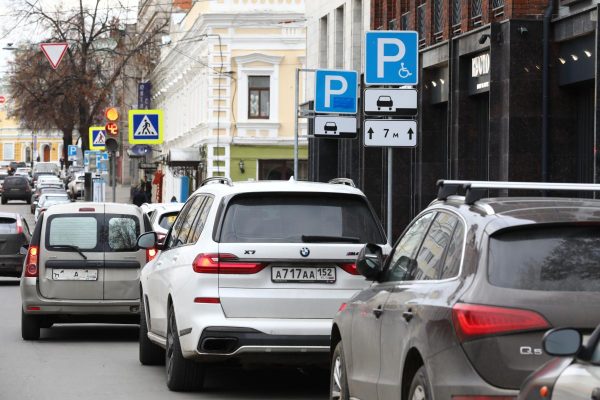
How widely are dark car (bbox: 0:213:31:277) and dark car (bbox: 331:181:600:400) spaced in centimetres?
2251

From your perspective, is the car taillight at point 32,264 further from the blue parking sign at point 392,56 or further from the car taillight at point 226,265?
the car taillight at point 226,265

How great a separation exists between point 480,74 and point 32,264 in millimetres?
12212

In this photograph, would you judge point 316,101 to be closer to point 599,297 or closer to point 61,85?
point 599,297

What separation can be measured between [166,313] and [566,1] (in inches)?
507

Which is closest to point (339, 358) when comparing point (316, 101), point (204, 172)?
point (316, 101)

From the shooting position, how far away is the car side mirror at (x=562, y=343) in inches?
212

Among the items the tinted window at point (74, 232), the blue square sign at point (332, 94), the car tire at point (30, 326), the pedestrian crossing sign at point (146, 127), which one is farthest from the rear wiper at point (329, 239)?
the pedestrian crossing sign at point (146, 127)

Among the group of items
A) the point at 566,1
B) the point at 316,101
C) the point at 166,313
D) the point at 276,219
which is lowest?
the point at 166,313

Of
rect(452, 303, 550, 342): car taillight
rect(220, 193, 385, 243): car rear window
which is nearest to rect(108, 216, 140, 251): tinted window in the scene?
rect(220, 193, 385, 243): car rear window

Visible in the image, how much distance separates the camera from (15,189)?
91.6 metres

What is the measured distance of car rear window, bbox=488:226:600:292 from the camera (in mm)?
6707

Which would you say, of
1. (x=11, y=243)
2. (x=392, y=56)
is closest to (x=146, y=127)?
(x=11, y=243)

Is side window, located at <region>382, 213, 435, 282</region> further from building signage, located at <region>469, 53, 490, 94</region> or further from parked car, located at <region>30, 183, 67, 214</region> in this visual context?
parked car, located at <region>30, 183, 67, 214</region>

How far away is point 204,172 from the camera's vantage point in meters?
60.3
